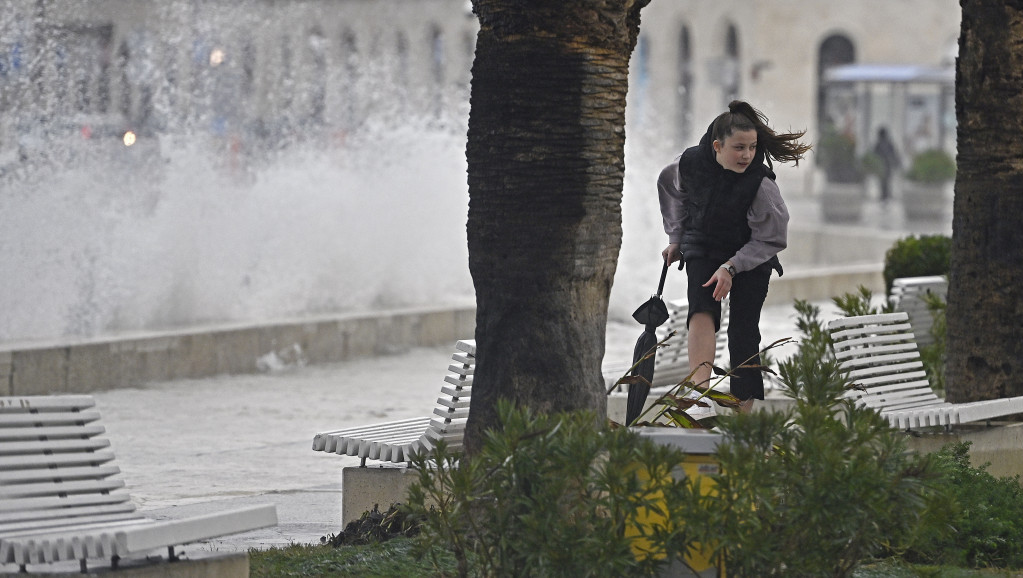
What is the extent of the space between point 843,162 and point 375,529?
28467 mm

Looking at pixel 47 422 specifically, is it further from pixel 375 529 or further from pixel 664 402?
pixel 664 402

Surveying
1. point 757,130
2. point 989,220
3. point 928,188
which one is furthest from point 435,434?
point 928,188

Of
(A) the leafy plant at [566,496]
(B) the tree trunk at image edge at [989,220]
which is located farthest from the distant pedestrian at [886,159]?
(A) the leafy plant at [566,496]

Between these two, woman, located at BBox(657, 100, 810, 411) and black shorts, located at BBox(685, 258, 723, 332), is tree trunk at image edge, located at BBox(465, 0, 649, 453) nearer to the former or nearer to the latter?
woman, located at BBox(657, 100, 810, 411)

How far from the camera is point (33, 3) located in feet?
72.0

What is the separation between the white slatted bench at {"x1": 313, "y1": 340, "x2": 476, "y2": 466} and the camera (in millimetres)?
6188

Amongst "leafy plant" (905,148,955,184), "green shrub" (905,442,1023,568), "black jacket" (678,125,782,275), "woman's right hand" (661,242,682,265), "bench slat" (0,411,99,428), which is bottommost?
"green shrub" (905,442,1023,568)

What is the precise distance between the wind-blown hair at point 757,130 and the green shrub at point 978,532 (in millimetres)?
1388

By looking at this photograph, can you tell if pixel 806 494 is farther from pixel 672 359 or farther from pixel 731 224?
pixel 672 359

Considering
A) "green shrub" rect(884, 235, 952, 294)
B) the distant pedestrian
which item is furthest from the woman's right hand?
the distant pedestrian

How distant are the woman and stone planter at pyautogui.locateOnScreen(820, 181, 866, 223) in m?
24.6

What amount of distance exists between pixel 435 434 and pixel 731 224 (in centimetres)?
147

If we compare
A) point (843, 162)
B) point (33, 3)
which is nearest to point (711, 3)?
point (843, 162)

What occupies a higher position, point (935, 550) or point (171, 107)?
point (171, 107)
